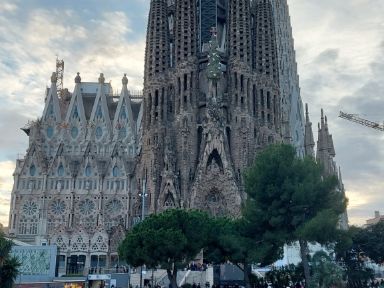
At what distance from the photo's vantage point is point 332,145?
90250 millimetres

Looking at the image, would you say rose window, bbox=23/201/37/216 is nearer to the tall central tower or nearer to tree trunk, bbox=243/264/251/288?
the tall central tower

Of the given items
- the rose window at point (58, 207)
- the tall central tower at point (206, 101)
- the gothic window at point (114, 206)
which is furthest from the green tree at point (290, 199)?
the rose window at point (58, 207)

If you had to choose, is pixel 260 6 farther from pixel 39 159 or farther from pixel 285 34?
pixel 39 159

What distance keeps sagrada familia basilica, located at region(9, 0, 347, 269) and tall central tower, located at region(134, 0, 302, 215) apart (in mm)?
134

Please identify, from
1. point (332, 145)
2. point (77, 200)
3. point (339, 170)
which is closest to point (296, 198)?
point (77, 200)

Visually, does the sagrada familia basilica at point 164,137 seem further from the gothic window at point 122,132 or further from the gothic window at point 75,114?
the gothic window at point 75,114

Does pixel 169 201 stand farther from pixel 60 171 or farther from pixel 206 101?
pixel 60 171

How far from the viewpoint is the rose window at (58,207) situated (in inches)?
2616

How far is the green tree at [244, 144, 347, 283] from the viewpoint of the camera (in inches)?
1229

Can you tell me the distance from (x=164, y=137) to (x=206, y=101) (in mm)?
6820

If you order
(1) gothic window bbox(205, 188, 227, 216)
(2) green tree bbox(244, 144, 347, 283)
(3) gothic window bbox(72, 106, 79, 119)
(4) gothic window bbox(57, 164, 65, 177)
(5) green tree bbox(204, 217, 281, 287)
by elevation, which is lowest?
(5) green tree bbox(204, 217, 281, 287)

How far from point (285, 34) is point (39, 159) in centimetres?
4944

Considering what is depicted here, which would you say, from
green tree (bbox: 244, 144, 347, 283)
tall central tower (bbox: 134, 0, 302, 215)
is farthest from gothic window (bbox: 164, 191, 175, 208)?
green tree (bbox: 244, 144, 347, 283)

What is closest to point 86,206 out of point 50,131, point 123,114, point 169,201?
point 50,131
